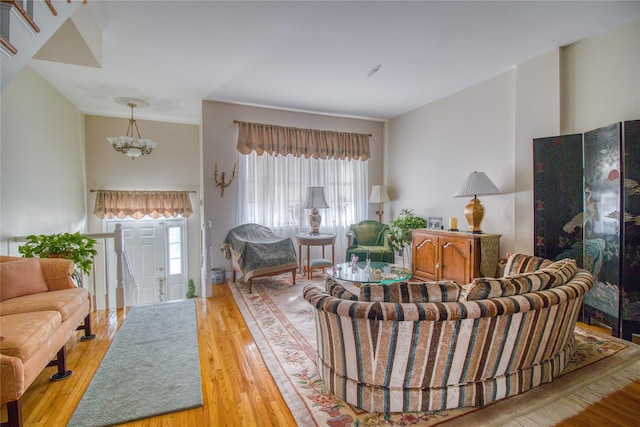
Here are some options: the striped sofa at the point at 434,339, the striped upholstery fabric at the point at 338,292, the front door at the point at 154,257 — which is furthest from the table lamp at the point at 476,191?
the front door at the point at 154,257

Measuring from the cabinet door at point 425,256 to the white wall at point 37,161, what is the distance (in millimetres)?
4555

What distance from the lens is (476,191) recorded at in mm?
3609

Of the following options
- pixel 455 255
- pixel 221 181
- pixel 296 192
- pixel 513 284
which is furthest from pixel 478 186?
→ pixel 221 181

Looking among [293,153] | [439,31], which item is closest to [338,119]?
[293,153]

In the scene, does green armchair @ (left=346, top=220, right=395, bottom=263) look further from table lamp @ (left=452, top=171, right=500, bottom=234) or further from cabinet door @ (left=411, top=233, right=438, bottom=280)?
table lamp @ (left=452, top=171, right=500, bottom=234)

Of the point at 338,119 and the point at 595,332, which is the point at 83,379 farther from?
the point at 338,119

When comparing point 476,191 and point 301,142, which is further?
point 301,142

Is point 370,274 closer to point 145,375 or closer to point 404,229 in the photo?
point 404,229

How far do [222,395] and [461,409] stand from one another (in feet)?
4.58

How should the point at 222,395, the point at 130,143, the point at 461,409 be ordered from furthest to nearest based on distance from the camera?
the point at 130,143, the point at 222,395, the point at 461,409

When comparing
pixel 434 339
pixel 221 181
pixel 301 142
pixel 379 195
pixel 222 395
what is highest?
pixel 301 142

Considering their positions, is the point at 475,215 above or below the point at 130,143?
below

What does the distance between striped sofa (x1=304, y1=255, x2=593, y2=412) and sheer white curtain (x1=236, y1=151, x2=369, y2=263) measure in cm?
336

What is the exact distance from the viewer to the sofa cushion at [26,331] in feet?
4.97
